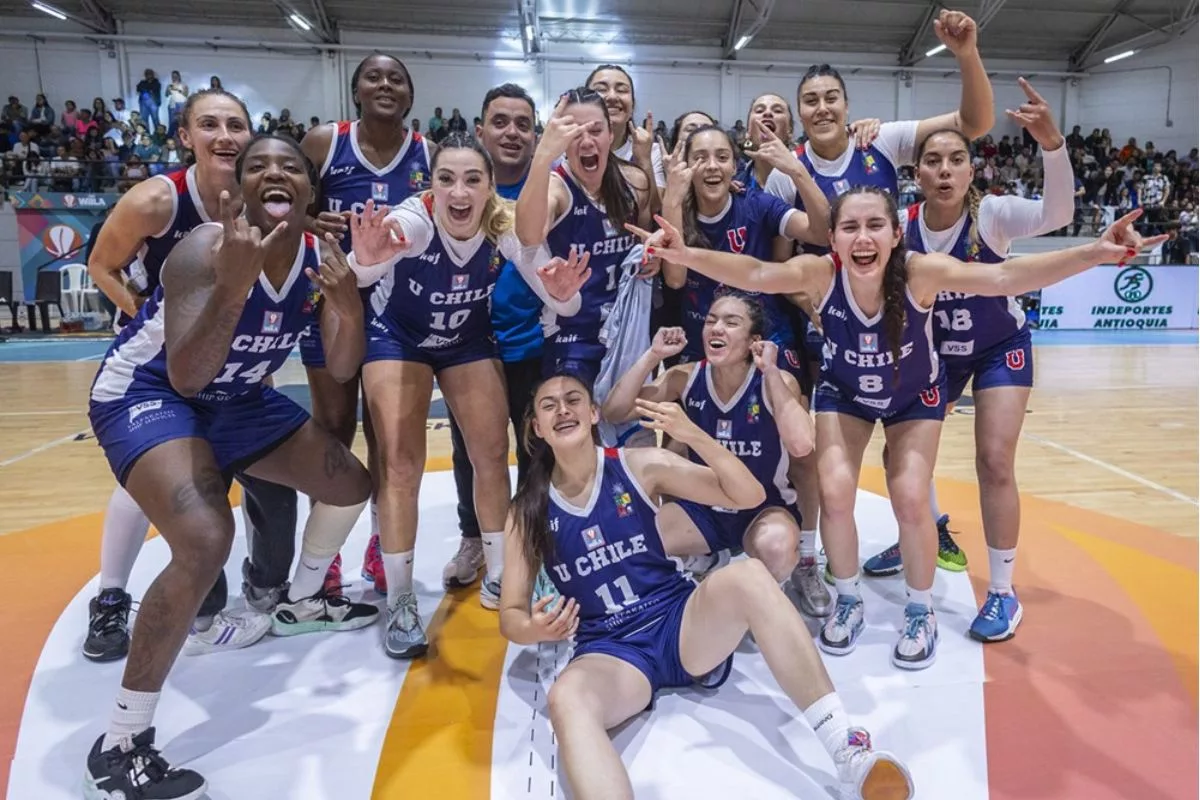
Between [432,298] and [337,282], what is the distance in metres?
0.46

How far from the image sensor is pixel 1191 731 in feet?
8.03

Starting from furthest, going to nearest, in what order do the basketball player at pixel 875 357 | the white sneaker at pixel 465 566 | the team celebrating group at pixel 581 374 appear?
the white sneaker at pixel 465 566
the basketball player at pixel 875 357
the team celebrating group at pixel 581 374

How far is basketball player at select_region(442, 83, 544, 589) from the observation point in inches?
136

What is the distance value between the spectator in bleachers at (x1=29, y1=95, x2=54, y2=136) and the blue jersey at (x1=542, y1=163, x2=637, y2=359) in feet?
60.5

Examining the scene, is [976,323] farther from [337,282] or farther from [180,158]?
[180,158]

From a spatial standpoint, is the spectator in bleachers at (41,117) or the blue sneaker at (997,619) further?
the spectator in bleachers at (41,117)

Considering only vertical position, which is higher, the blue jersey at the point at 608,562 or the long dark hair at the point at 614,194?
the long dark hair at the point at 614,194

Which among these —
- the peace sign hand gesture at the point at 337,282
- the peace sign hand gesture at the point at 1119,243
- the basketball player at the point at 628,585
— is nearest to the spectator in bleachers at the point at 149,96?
the peace sign hand gesture at the point at 337,282

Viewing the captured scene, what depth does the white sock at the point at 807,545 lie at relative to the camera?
341 centimetres

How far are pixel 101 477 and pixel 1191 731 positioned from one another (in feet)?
19.3

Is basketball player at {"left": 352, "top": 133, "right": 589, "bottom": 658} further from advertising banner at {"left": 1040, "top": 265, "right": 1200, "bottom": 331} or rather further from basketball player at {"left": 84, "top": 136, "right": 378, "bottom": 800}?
advertising banner at {"left": 1040, "top": 265, "right": 1200, "bottom": 331}

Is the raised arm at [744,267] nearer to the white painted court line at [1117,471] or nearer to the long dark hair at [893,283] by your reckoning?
the long dark hair at [893,283]

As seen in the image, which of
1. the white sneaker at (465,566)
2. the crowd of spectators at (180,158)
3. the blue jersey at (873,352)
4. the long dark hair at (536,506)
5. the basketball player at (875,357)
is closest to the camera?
the long dark hair at (536,506)

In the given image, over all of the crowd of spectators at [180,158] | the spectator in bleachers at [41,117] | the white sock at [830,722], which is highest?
the spectator in bleachers at [41,117]
